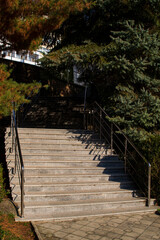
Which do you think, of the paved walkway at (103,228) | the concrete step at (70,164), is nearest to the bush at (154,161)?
the paved walkway at (103,228)

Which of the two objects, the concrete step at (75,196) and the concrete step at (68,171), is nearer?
the concrete step at (75,196)

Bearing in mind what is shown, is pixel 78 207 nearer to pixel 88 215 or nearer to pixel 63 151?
pixel 88 215

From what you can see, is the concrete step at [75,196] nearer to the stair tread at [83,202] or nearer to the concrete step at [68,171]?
the stair tread at [83,202]

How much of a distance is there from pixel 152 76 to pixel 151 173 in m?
3.80

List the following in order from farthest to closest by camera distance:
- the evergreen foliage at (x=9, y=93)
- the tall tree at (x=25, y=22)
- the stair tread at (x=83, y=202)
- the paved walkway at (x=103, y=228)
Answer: the tall tree at (x=25, y=22) < the evergreen foliage at (x=9, y=93) < the stair tread at (x=83, y=202) < the paved walkway at (x=103, y=228)

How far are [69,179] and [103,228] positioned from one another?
1.97 m

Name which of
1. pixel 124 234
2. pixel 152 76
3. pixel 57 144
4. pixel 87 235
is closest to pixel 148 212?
pixel 124 234

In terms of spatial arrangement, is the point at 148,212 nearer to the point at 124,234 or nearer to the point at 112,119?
the point at 124,234

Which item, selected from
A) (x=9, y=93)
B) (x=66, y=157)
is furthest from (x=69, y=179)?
(x=9, y=93)

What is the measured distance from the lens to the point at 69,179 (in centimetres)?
646

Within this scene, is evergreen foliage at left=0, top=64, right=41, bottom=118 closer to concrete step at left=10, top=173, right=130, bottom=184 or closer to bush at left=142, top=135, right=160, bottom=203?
concrete step at left=10, top=173, right=130, bottom=184

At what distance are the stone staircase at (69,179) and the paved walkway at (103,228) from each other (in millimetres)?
240

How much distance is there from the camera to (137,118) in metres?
7.62

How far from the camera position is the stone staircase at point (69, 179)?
541cm
